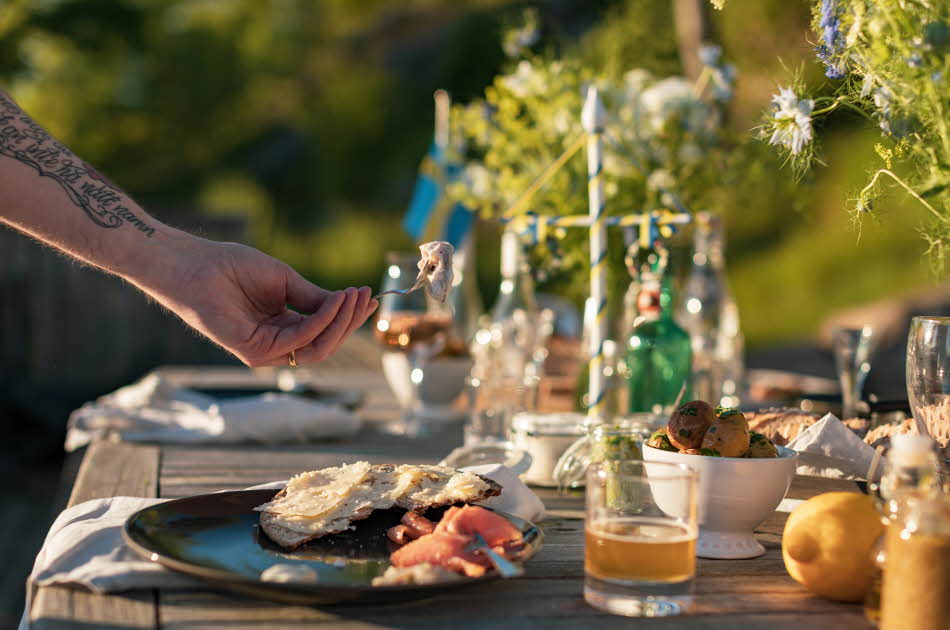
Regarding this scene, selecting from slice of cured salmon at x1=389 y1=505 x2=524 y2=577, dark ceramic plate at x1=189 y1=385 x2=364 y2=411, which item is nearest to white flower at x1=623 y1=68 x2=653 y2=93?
dark ceramic plate at x1=189 y1=385 x2=364 y2=411

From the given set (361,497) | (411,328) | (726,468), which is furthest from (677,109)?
(361,497)

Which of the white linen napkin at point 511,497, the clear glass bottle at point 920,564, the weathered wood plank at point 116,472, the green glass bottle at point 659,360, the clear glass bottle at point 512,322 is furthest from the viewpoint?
the clear glass bottle at point 512,322

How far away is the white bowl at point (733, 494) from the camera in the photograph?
3.82 ft

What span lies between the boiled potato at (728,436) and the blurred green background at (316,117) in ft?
17.5

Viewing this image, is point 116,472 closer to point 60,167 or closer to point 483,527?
point 60,167

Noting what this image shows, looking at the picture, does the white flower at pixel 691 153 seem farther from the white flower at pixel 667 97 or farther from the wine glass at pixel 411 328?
the wine glass at pixel 411 328

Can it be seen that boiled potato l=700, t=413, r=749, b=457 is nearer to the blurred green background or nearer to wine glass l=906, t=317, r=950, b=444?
wine glass l=906, t=317, r=950, b=444

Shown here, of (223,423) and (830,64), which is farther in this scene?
(223,423)

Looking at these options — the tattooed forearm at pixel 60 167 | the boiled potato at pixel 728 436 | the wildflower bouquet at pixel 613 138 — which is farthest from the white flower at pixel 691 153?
the tattooed forearm at pixel 60 167

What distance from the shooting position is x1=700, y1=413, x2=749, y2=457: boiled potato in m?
1.16

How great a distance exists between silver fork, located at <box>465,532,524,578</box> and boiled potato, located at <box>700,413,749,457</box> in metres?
0.30

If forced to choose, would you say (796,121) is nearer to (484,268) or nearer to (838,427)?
(838,427)

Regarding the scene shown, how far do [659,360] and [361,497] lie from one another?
907 millimetres

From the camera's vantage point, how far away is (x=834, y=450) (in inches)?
53.7
